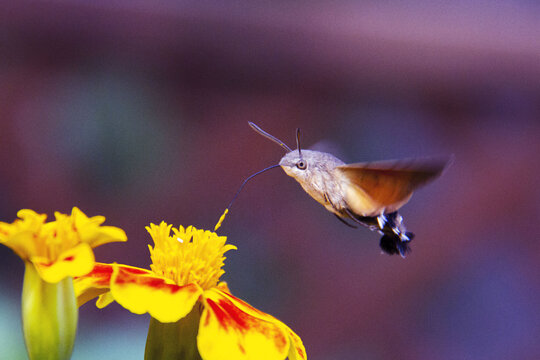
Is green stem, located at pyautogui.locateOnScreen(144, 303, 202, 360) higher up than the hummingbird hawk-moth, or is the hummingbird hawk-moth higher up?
the hummingbird hawk-moth

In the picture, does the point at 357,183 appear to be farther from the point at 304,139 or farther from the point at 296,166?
the point at 304,139

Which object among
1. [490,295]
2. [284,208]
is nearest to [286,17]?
[284,208]

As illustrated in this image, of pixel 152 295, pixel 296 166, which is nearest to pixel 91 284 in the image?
pixel 152 295

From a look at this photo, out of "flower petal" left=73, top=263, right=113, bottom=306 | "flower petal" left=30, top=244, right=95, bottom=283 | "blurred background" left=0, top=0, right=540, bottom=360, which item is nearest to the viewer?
"flower petal" left=30, top=244, right=95, bottom=283

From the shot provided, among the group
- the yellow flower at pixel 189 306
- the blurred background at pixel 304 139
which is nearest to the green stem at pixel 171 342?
the yellow flower at pixel 189 306

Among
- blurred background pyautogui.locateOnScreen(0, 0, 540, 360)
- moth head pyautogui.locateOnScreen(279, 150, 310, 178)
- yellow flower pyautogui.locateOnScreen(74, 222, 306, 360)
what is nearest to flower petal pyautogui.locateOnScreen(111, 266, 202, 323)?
yellow flower pyautogui.locateOnScreen(74, 222, 306, 360)

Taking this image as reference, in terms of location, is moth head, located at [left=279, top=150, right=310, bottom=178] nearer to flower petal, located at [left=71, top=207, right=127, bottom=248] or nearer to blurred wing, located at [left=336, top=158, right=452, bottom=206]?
blurred wing, located at [left=336, top=158, right=452, bottom=206]
